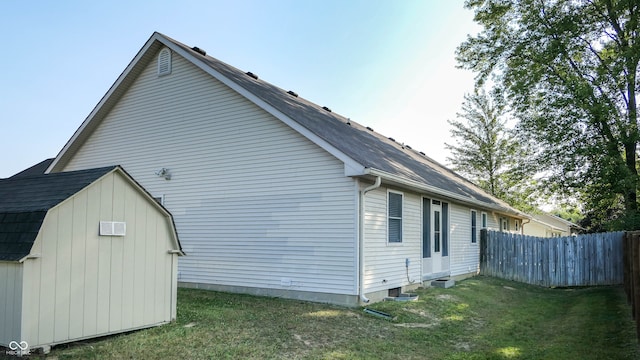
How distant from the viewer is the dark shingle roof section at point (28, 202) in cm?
555

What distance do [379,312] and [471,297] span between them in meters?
3.93

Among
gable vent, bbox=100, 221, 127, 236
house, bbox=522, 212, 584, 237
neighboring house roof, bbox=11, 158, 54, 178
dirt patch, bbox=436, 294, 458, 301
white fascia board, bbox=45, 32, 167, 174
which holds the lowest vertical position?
dirt patch, bbox=436, 294, 458, 301

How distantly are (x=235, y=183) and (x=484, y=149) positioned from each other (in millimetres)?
25976

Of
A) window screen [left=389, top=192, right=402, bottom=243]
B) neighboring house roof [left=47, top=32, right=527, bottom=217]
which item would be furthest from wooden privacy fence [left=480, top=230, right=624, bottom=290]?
window screen [left=389, top=192, right=402, bottom=243]

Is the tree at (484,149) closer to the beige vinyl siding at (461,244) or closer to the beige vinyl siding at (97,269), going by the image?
the beige vinyl siding at (461,244)

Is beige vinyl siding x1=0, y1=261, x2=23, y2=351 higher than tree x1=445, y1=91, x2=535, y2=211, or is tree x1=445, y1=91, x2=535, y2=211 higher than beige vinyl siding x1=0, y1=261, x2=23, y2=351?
tree x1=445, y1=91, x2=535, y2=211

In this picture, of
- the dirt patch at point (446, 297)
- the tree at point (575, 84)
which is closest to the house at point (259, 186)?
the dirt patch at point (446, 297)

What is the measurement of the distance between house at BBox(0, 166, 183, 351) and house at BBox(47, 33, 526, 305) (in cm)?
329

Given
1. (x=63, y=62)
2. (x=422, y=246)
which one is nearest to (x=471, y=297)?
(x=422, y=246)

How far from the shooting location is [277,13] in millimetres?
14969

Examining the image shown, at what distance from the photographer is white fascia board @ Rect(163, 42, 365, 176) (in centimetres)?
909

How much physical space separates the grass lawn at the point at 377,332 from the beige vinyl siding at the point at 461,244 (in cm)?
353

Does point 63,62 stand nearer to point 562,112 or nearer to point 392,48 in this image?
point 392,48

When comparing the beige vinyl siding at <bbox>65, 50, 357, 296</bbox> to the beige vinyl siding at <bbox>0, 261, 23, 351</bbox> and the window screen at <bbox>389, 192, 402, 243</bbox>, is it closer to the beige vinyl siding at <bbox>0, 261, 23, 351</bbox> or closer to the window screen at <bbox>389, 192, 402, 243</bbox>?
the window screen at <bbox>389, 192, 402, 243</bbox>
